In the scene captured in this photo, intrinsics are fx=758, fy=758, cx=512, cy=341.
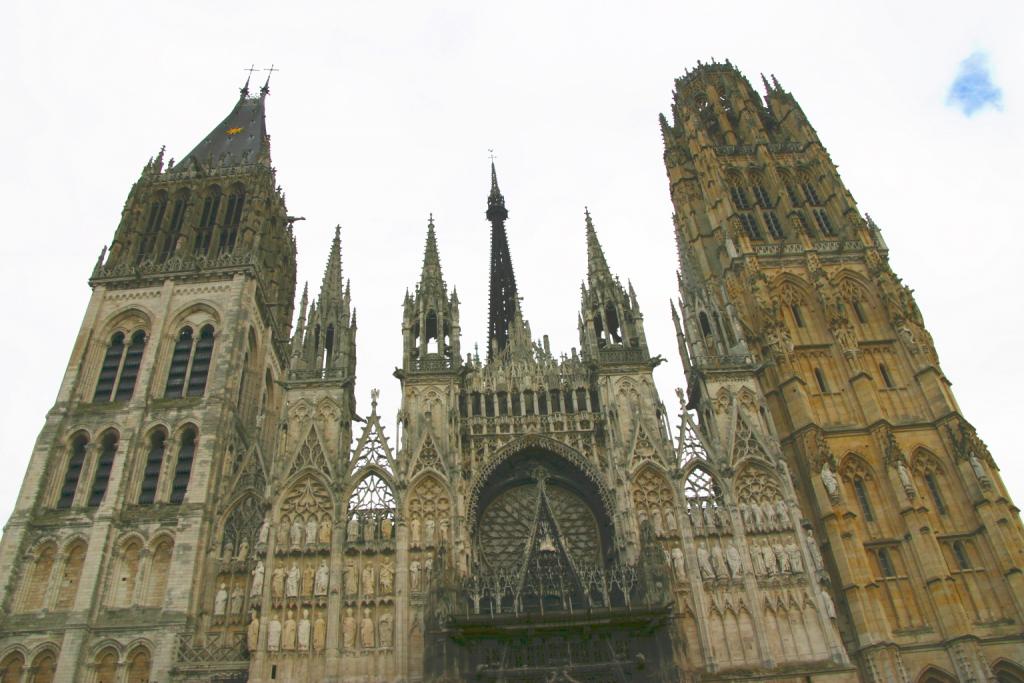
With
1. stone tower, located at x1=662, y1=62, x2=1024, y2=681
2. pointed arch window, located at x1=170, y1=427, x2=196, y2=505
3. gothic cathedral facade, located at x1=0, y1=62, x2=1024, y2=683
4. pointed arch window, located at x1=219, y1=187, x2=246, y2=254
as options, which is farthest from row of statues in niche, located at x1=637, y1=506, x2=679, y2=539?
pointed arch window, located at x1=219, y1=187, x2=246, y2=254

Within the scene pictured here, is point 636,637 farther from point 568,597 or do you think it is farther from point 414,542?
point 414,542

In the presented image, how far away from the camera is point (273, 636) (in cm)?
2270

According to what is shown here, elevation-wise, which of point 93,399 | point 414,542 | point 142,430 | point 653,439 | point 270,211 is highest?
point 270,211

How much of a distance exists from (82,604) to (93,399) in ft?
28.4

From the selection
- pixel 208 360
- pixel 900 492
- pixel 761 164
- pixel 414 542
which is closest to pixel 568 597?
pixel 414 542

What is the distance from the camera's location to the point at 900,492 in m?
26.8

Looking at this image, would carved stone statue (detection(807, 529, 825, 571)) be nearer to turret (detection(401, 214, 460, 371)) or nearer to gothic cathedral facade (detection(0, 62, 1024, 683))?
gothic cathedral facade (detection(0, 62, 1024, 683))

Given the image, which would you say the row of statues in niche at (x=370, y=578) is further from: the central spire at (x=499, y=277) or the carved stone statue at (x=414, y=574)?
the central spire at (x=499, y=277)

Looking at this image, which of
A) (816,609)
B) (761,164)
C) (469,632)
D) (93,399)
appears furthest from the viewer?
(761,164)

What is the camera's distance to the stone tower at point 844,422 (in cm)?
2469

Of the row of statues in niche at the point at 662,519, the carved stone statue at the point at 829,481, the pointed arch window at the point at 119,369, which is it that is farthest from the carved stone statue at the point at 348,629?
the carved stone statue at the point at 829,481

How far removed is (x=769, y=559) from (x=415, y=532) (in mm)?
11533

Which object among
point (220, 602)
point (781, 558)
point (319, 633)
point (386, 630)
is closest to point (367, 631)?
point (386, 630)

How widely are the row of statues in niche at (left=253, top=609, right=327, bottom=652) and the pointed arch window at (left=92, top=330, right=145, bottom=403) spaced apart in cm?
1199
